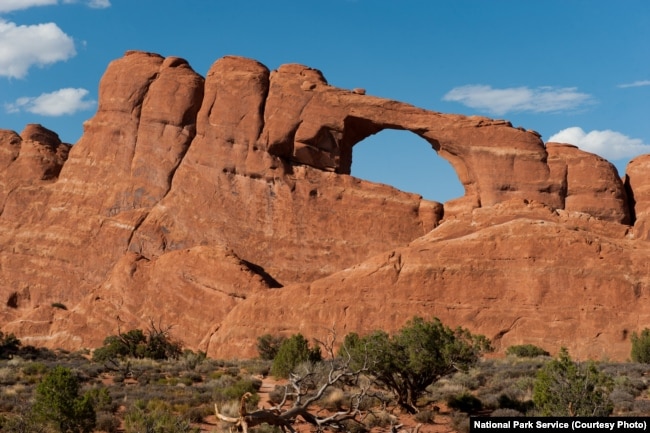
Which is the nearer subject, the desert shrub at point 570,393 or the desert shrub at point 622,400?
the desert shrub at point 570,393

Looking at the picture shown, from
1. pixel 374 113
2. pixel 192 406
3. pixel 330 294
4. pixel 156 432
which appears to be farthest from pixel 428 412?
pixel 374 113

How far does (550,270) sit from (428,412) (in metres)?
22.3

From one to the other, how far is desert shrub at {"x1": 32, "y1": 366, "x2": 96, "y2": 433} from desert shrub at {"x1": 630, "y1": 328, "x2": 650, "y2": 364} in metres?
25.1

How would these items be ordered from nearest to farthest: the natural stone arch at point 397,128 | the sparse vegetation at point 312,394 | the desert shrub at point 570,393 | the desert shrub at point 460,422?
the desert shrub at point 570,393
the sparse vegetation at point 312,394
the desert shrub at point 460,422
the natural stone arch at point 397,128

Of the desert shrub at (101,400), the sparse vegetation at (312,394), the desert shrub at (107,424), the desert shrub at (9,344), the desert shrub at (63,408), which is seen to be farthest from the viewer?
the desert shrub at (9,344)

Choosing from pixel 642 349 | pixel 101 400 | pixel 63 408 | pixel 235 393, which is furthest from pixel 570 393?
pixel 642 349

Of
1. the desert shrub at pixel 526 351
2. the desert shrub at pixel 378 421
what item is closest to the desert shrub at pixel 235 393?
the desert shrub at pixel 378 421

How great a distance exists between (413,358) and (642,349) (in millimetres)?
17194

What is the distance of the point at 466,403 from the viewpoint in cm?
2359

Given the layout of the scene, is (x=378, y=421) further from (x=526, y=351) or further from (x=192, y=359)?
(x=526, y=351)

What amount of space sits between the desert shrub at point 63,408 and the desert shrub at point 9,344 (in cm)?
2409

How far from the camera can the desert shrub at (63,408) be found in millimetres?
19297

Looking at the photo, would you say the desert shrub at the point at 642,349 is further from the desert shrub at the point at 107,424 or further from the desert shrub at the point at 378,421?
the desert shrub at the point at 107,424

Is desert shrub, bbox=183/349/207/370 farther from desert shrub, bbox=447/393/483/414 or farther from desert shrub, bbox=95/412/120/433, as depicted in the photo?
desert shrub, bbox=447/393/483/414
